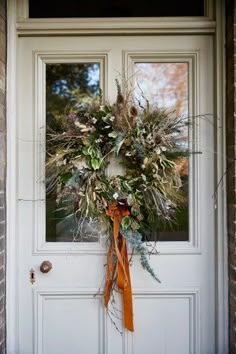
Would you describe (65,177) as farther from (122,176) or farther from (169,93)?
(169,93)

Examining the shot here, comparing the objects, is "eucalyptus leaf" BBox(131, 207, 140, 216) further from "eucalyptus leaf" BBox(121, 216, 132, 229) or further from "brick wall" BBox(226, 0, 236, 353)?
"brick wall" BBox(226, 0, 236, 353)

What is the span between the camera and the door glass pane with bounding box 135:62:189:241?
69.7 inches

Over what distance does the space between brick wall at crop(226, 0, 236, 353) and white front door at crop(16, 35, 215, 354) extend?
100 millimetres

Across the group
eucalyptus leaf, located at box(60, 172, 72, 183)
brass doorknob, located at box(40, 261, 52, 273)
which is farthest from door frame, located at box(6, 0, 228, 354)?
eucalyptus leaf, located at box(60, 172, 72, 183)

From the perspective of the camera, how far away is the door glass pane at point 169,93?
1.77 m

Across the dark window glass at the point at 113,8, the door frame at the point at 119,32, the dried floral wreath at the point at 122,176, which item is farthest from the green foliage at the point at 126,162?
the dark window glass at the point at 113,8

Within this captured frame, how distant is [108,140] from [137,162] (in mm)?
181

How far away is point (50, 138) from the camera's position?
5.73 ft

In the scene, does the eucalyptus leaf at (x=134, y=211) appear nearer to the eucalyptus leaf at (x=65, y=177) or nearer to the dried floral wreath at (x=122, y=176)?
the dried floral wreath at (x=122, y=176)

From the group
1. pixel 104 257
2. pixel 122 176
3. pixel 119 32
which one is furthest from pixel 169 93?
pixel 104 257

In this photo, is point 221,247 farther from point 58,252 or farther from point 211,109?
point 58,252

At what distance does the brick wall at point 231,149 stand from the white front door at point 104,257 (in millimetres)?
100

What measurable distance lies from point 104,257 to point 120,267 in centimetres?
13

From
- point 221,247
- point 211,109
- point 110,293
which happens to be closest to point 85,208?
point 110,293
